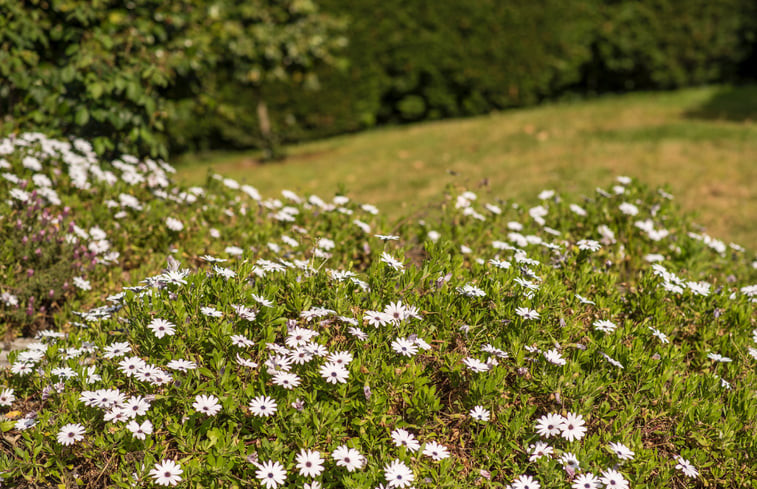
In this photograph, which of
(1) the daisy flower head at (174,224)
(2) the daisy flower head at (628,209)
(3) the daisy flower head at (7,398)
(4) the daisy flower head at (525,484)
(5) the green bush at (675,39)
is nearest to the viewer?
(4) the daisy flower head at (525,484)

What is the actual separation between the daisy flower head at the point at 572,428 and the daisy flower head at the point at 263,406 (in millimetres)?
982

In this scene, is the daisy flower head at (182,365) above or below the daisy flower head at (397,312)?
below

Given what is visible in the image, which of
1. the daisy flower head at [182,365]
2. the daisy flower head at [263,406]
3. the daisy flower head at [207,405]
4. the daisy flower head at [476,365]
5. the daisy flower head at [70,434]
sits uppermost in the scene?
the daisy flower head at [182,365]

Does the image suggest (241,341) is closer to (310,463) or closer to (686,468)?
(310,463)

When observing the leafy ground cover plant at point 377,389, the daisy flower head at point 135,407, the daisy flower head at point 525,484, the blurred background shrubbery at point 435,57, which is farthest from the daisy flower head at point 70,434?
the blurred background shrubbery at point 435,57

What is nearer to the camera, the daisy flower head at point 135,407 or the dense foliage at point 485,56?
the daisy flower head at point 135,407

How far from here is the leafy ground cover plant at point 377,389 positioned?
2.21 metres

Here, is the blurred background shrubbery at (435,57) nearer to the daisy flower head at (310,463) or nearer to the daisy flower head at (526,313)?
the daisy flower head at (526,313)

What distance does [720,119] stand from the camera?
1049 cm

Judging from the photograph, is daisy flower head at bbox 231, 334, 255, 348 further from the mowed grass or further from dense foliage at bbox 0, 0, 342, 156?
the mowed grass

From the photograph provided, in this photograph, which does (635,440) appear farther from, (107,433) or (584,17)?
(584,17)

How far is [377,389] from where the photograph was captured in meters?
2.31

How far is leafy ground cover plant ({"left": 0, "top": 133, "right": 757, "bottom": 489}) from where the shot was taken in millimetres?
2211

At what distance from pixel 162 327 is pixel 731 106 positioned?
1192cm
